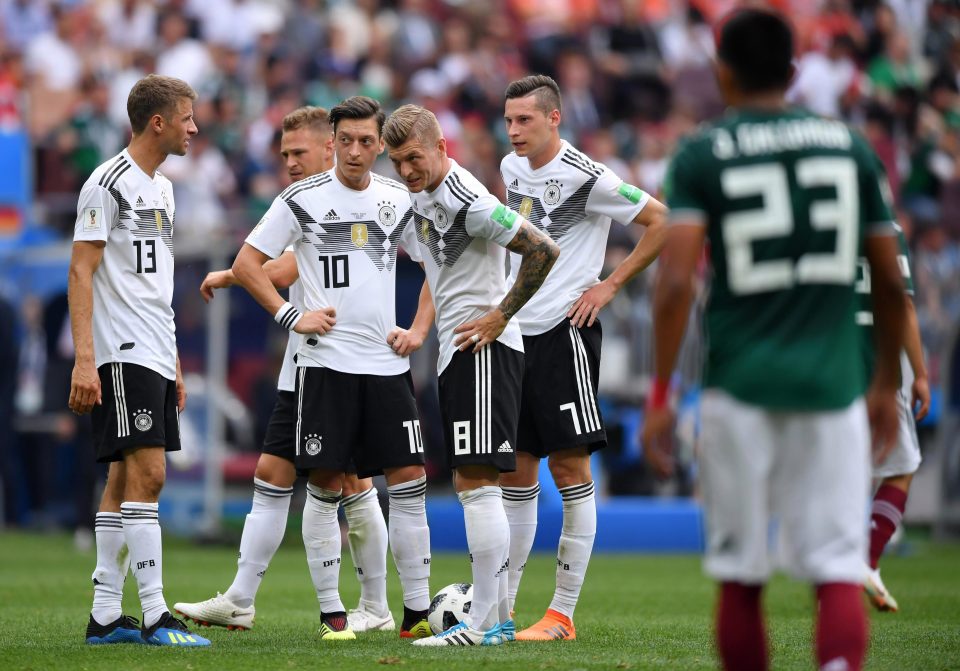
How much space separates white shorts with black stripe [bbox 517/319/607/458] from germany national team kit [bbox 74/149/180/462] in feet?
6.27

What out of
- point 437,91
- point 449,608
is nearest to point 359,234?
point 449,608

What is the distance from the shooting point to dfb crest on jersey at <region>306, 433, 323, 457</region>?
7.79 m

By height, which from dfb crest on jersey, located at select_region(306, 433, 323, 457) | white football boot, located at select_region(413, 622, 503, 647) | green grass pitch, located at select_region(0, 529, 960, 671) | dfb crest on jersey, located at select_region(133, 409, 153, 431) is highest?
dfb crest on jersey, located at select_region(133, 409, 153, 431)

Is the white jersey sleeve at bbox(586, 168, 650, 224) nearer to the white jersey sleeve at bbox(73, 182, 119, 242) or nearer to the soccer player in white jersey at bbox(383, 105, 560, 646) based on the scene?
the soccer player in white jersey at bbox(383, 105, 560, 646)

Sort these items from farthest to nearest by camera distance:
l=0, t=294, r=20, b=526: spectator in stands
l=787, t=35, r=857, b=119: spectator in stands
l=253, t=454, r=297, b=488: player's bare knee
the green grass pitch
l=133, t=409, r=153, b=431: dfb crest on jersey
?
l=787, t=35, r=857, b=119: spectator in stands, l=0, t=294, r=20, b=526: spectator in stands, l=253, t=454, r=297, b=488: player's bare knee, l=133, t=409, r=153, b=431: dfb crest on jersey, the green grass pitch

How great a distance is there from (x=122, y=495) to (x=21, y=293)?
11161mm

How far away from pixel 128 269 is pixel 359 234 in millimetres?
1239

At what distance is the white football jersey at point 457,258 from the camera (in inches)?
289

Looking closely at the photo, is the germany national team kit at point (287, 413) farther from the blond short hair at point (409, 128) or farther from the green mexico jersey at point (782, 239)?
the green mexico jersey at point (782, 239)

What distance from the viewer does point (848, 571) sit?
15.8 feet

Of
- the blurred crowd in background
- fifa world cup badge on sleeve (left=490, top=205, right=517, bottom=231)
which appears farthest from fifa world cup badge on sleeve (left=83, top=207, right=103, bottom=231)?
the blurred crowd in background

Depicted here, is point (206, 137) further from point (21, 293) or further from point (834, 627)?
point (834, 627)

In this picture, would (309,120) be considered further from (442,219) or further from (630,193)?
(630,193)

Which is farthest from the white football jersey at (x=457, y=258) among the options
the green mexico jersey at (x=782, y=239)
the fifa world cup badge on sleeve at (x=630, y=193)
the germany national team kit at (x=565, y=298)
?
the green mexico jersey at (x=782, y=239)
